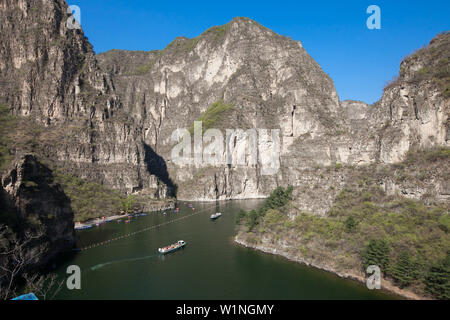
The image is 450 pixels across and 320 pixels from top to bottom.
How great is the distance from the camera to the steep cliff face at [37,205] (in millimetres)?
38250

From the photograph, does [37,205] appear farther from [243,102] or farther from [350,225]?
[243,102]

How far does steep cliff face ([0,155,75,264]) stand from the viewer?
3825cm

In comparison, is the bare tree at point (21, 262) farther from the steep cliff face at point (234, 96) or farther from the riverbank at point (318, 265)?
the steep cliff face at point (234, 96)

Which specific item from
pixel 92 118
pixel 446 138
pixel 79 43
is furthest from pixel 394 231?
pixel 79 43

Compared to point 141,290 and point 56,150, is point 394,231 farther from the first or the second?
point 56,150

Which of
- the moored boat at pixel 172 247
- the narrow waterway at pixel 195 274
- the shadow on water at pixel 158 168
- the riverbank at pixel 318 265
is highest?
the shadow on water at pixel 158 168

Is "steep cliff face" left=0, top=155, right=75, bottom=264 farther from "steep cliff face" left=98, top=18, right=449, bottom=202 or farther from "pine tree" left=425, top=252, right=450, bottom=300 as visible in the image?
"pine tree" left=425, top=252, right=450, bottom=300

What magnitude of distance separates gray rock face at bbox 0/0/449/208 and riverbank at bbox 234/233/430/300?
48.7ft

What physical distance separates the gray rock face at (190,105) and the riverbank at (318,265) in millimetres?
14859

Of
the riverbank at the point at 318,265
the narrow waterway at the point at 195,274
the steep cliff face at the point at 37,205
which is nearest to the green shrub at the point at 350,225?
the riverbank at the point at 318,265

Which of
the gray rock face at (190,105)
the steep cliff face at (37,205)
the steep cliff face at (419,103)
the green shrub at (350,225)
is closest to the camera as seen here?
the steep cliff face at (419,103)
